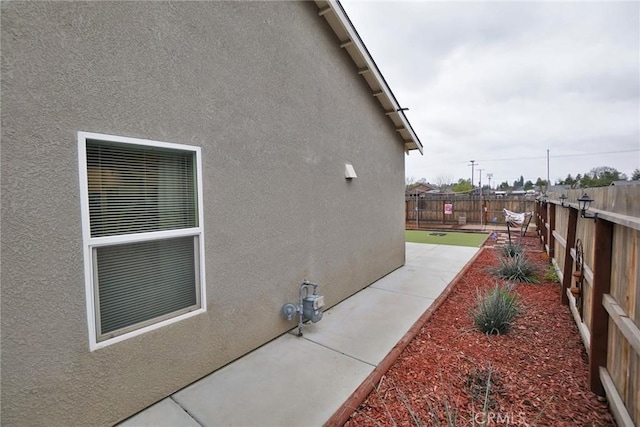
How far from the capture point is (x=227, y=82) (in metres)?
3.17

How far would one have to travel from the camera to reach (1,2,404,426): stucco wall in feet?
6.02

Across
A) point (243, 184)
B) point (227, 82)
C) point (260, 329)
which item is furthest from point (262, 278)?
point (227, 82)

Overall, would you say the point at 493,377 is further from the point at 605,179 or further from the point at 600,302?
the point at 605,179

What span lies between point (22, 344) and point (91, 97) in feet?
5.87

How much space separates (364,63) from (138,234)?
503cm

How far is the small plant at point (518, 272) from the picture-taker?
6425mm

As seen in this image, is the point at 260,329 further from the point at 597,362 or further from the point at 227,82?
the point at 597,362

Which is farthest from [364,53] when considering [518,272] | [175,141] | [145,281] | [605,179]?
[605,179]

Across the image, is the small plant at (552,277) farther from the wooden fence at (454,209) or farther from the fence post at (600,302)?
the wooden fence at (454,209)

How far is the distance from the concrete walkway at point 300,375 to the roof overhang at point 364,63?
4357 mm

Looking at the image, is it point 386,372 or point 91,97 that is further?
point 386,372

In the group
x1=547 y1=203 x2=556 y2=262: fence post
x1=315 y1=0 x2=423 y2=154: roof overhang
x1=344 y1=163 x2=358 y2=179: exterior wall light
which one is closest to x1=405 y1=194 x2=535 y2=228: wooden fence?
x1=547 y1=203 x2=556 y2=262: fence post

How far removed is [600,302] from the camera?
2732 millimetres

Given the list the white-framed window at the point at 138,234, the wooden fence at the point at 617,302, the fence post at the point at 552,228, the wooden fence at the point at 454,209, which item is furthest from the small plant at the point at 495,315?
the wooden fence at the point at 454,209
